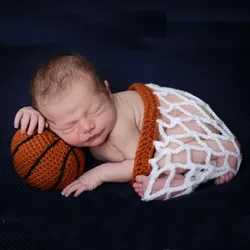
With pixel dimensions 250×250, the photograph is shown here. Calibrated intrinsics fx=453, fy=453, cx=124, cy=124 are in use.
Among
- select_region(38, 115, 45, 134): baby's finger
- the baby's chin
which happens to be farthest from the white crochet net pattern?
select_region(38, 115, 45, 134): baby's finger

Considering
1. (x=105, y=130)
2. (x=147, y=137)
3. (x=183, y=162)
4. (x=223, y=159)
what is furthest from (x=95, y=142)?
(x=223, y=159)

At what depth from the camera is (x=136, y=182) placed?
4.04 feet

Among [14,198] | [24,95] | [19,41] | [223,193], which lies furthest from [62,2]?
[223,193]

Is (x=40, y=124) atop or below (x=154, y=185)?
atop

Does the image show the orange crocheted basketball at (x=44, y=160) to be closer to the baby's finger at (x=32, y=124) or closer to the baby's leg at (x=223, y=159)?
the baby's finger at (x=32, y=124)

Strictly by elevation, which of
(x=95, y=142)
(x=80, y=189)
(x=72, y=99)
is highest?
(x=72, y=99)

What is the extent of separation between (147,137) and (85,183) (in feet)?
0.71

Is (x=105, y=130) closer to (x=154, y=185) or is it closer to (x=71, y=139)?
(x=71, y=139)

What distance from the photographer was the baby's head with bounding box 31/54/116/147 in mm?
1178

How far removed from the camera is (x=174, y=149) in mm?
1251

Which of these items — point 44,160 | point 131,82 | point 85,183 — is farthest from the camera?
point 131,82

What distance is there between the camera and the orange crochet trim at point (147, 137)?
4.01 feet

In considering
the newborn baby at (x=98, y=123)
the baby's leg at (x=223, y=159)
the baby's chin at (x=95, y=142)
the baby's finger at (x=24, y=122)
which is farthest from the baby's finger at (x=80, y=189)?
the baby's leg at (x=223, y=159)

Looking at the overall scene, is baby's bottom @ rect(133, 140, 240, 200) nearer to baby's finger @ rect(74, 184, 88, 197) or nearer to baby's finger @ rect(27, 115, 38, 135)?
baby's finger @ rect(74, 184, 88, 197)
